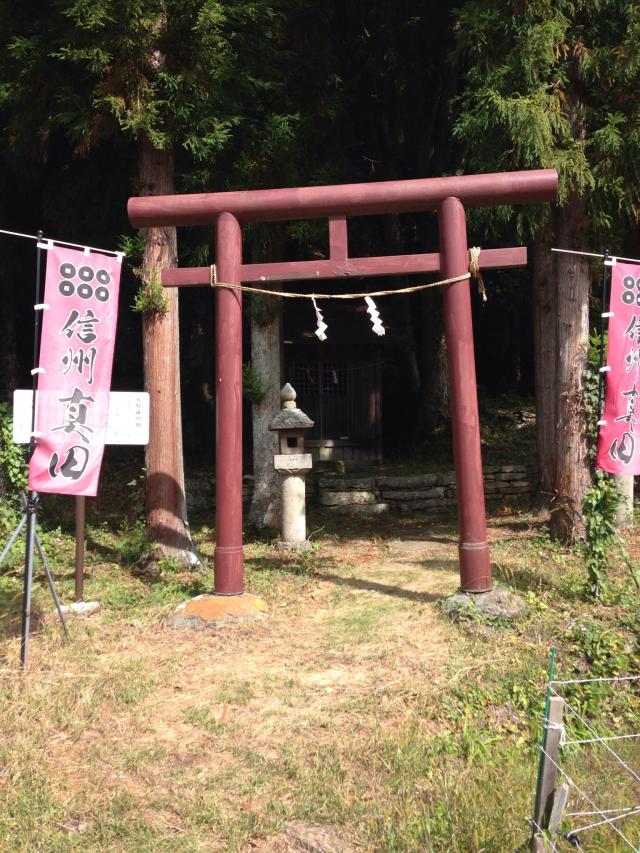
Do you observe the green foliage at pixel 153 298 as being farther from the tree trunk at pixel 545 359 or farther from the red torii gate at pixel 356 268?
the tree trunk at pixel 545 359

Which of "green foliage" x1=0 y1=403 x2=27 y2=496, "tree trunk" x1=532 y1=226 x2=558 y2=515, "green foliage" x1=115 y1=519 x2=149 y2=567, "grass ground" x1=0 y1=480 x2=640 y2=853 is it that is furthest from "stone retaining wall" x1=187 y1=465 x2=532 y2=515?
"grass ground" x1=0 y1=480 x2=640 y2=853

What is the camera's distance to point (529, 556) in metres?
8.30

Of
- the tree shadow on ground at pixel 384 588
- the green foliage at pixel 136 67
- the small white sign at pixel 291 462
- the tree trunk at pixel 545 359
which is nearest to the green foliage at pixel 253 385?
the small white sign at pixel 291 462

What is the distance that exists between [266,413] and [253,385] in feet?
1.60

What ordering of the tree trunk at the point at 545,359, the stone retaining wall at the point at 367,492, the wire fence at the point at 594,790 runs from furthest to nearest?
1. the stone retaining wall at the point at 367,492
2. the tree trunk at the point at 545,359
3. the wire fence at the point at 594,790

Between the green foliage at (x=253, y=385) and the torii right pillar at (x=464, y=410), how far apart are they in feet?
14.8

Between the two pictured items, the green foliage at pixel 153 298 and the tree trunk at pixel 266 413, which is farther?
the tree trunk at pixel 266 413

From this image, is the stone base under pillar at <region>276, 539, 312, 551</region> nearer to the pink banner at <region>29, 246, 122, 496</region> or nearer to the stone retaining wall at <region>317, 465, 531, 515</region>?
the stone retaining wall at <region>317, 465, 531, 515</region>

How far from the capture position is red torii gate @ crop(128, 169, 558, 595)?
6.35 m

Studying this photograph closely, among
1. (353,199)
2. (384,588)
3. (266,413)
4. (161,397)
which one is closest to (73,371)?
(161,397)

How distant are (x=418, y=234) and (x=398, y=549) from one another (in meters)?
10.1

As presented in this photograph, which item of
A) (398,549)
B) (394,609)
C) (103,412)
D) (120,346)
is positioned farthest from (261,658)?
(120,346)

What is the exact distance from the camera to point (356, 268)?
6.51 metres

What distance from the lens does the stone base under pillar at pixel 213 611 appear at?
6191mm
